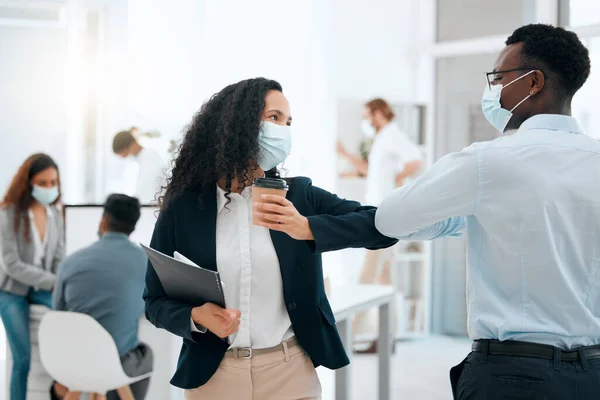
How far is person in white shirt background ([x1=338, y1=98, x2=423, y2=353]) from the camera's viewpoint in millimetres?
5230

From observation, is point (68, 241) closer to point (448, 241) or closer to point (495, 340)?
point (495, 340)

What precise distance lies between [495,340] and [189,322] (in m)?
0.70

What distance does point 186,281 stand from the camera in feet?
5.18

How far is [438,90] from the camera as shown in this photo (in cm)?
589

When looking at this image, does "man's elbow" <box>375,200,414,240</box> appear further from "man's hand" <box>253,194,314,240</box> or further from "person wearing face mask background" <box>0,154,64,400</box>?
"person wearing face mask background" <box>0,154,64,400</box>

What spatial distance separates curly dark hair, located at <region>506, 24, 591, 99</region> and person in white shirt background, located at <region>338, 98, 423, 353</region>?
3.76 metres

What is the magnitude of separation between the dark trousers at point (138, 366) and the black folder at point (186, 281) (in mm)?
1217

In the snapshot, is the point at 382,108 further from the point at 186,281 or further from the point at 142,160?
the point at 186,281

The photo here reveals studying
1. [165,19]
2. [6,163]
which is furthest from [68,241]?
[165,19]

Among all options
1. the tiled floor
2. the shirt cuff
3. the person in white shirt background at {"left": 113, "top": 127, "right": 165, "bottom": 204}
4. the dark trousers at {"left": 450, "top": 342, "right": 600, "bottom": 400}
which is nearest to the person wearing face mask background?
the person in white shirt background at {"left": 113, "top": 127, "right": 165, "bottom": 204}

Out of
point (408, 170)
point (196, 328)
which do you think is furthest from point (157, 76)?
point (408, 170)

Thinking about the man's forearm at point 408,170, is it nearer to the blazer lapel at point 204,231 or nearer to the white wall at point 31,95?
the white wall at point 31,95

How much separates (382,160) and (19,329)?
3220 mm

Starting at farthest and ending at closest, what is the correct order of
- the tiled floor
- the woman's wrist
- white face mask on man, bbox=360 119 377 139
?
white face mask on man, bbox=360 119 377 139 → the tiled floor → the woman's wrist
